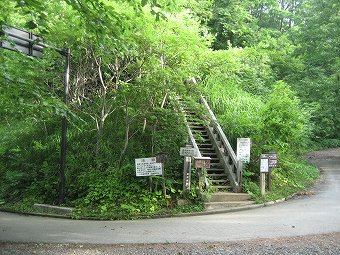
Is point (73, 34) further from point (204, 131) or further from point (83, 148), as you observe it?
point (204, 131)

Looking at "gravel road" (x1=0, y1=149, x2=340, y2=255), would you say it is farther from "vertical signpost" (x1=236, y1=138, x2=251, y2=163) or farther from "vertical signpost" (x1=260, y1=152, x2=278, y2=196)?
"vertical signpost" (x1=236, y1=138, x2=251, y2=163)

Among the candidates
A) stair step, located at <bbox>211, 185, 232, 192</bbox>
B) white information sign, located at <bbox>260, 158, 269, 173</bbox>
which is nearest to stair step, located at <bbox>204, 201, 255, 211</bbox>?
stair step, located at <bbox>211, 185, 232, 192</bbox>

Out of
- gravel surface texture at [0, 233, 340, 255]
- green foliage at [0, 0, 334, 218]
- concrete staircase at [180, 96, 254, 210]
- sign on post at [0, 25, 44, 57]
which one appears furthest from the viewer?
Answer: concrete staircase at [180, 96, 254, 210]

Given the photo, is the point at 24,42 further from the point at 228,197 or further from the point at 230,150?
the point at 228,197

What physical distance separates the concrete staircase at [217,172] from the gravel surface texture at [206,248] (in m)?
4.15

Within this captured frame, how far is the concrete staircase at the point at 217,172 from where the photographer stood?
468 inches

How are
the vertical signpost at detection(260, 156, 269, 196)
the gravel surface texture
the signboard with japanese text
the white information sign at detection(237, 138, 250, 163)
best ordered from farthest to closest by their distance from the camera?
the white information sign at detection(237, 138, 250, 163), the signboard with japanese text, the vertical signpost at detection(260, 156, 269, 196), the gravel surface texture

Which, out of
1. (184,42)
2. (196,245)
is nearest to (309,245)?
(196,245)

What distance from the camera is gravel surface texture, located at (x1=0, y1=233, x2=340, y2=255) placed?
680cm

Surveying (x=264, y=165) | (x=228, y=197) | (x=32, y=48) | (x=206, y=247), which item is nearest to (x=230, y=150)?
(x=264, y=165)

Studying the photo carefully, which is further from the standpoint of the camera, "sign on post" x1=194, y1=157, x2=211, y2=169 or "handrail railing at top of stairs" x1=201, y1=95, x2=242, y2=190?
"handrail railing at top of stairs" x1=201, y1=95, x2=242, y2=190

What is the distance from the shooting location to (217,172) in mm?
13883

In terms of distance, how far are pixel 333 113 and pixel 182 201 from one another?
702 inches

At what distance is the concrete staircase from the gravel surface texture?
4.15 meters
